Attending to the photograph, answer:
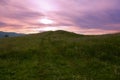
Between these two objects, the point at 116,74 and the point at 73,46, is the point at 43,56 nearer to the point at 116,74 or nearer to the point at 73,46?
the point at 73,46

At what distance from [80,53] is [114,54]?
618 cm

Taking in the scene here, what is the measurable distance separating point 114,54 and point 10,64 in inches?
730

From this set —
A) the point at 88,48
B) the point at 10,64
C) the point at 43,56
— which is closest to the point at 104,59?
the point at 88,48

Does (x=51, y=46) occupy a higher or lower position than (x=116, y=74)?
higher

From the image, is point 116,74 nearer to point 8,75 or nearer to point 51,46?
point 8,75

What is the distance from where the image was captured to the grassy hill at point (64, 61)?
28172 mm

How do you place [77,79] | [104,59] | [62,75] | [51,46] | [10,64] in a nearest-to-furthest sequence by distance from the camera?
[77,79], [62,75], [10,64], [104,59], [51,46]

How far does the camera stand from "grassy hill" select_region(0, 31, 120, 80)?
2817cm

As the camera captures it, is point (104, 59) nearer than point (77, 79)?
No

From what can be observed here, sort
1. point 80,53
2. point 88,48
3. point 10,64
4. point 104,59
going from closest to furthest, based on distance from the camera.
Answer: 1. point 10,64
2. point 104,59
3. point 80,53
4. point 88,48

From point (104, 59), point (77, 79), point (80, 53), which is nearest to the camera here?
point (77, 79)

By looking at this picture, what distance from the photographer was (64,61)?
3534 cm

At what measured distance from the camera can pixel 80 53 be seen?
39.4 m

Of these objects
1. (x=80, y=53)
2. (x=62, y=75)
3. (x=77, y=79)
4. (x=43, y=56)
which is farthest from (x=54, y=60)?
(x=77, y=79)
